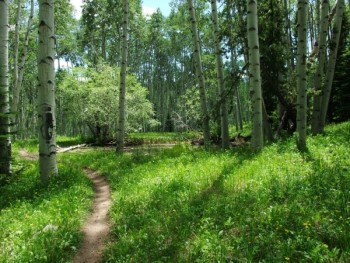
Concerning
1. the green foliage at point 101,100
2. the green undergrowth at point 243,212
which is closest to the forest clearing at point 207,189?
A: the green undergrowth at point 243,212

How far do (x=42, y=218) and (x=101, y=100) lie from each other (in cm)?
2198

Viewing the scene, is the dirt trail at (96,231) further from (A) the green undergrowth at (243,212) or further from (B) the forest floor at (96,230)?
(A) the green undergrowth at (243,212)

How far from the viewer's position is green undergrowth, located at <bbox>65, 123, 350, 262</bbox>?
4211 millimetres

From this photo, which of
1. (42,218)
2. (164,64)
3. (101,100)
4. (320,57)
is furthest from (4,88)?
(164,64)

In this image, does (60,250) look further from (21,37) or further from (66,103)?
(21,37)

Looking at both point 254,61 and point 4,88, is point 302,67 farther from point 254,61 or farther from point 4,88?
point 4,88

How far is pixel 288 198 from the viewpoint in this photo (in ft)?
17.9

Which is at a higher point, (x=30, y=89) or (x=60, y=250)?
(x=30, y=89)

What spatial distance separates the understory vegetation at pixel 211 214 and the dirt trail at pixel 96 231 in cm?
17

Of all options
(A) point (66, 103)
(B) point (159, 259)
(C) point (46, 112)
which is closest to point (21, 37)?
(A) point (66, 103)

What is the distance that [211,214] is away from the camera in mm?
5852

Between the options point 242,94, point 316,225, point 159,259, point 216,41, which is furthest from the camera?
point 242,94

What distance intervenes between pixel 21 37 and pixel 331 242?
35.6 metres

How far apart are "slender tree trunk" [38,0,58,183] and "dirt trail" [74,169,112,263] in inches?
65.2
